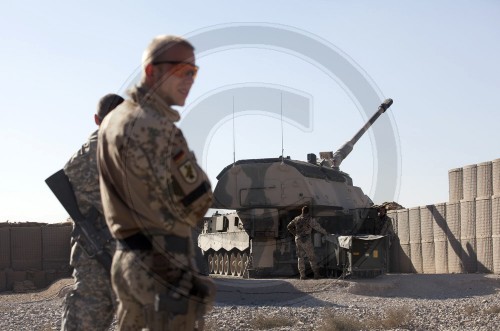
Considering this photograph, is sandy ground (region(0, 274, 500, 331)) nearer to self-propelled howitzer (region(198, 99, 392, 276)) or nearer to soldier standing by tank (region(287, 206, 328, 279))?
soldier standing by tank (region(287, 206, 328, 279))

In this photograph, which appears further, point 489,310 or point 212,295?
point 489,310

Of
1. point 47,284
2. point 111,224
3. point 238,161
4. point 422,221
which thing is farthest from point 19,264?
point 111,224

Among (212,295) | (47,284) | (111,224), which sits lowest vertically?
(47,284)

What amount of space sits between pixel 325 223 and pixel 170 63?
1627cm

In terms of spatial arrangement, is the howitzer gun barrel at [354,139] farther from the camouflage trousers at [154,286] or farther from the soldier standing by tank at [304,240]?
the camouflage trousers at [154,286]

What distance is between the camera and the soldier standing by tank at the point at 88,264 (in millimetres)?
4559

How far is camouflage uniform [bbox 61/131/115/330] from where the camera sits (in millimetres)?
4555

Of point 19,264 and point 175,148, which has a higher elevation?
point 175,148

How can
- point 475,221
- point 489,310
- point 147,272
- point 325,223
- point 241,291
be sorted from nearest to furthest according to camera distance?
1. point 147,272
2. point 489,310
3. point 241,291
4. point 475,221
5. point 325,223

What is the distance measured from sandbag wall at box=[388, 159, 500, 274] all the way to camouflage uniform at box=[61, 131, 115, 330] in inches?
509

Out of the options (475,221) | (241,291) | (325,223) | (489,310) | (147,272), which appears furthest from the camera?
(325,223)

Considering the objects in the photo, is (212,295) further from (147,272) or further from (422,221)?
(422,221)

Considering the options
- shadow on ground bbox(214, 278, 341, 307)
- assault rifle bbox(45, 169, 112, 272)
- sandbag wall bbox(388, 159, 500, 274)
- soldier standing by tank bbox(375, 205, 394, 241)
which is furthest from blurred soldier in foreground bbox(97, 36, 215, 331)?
soldier standing by tank bbox(375, 205, 394, 241)

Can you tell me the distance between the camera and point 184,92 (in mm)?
3168
